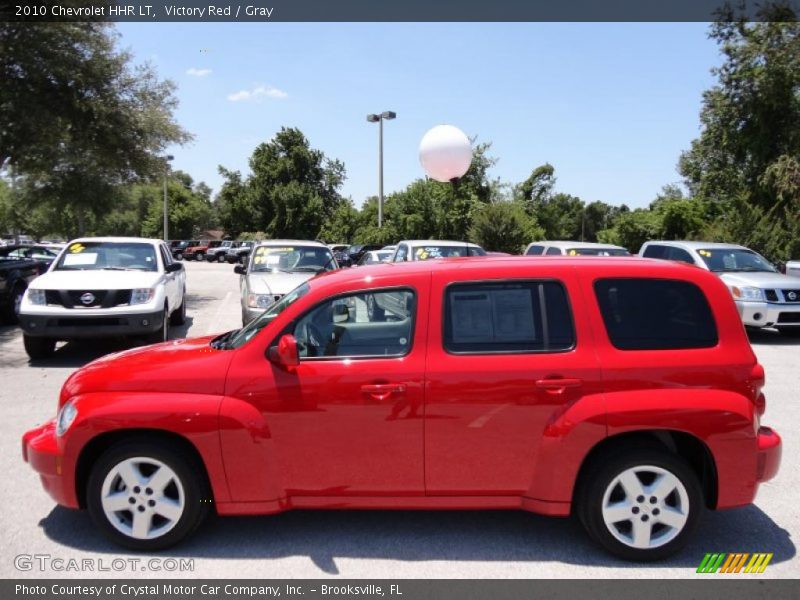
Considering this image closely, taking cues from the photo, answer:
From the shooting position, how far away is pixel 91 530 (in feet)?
13.3

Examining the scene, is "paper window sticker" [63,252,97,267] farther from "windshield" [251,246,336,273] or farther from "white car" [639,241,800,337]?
"white car" [639,241,800,337]

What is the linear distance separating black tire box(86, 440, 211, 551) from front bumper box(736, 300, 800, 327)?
412 inches

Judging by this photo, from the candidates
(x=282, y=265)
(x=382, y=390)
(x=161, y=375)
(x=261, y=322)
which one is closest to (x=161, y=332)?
(x=282, y=265)

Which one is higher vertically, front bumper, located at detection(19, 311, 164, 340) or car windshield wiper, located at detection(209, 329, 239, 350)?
car windshield wiper, located at detection(209, 329, 239, 350)

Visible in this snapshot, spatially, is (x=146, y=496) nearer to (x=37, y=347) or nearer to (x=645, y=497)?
(x=645, y=497)

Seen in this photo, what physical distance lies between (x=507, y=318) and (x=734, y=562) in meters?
1.88

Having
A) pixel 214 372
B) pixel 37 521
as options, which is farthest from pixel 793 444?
pixel 37 521

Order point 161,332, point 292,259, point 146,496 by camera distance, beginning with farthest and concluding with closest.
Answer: point 292,259, point 161,332, point 146,496

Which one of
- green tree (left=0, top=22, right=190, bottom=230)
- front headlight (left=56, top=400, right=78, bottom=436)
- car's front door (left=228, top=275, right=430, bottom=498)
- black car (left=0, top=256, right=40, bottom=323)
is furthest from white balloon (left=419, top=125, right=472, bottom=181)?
green tree (left=0, top=22, right=190, bottom=230)

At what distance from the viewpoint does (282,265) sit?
38.4ft

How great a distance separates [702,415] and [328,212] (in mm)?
53938

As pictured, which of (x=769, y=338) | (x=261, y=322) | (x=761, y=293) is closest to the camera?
Result: (x=261, y=322)

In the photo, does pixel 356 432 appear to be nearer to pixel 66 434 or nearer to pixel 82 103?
pixel 66 434

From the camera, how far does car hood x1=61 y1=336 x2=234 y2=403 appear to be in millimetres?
3717
